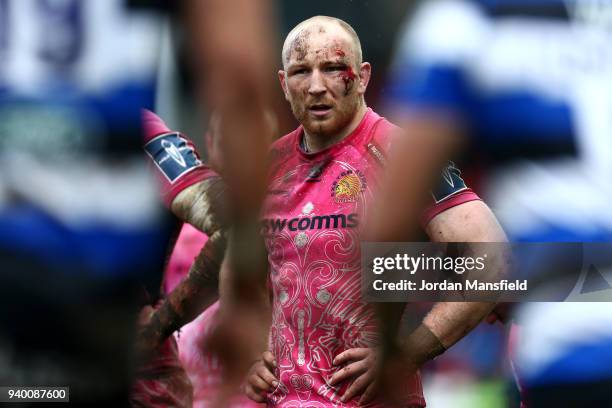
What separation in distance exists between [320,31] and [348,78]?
0.13 m

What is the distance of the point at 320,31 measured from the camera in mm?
2174

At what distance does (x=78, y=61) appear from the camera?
7.38 ft

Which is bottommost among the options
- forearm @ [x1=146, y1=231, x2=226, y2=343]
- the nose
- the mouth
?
forearm @ [x1=146, y1=231, x2=226, y2=343]

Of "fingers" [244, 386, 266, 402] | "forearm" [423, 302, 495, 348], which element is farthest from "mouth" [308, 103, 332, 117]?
"fingers" [244, 386, 266, 402]

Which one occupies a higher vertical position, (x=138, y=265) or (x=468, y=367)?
(x=138, y=265)

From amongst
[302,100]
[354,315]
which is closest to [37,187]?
[302,100]

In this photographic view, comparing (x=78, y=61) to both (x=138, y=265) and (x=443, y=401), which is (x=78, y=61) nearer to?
(x=138, y=265)

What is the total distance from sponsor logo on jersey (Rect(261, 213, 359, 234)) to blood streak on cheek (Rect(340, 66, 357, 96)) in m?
0.28

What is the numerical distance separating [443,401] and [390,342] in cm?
27

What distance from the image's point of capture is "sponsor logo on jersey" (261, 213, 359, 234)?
2.14 m

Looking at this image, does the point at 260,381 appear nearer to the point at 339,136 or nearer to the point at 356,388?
the point at 356,388

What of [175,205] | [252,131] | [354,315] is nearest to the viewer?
[252,131]

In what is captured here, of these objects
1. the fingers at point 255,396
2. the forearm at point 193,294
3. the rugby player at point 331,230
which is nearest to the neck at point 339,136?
the rugby player at point 331,230

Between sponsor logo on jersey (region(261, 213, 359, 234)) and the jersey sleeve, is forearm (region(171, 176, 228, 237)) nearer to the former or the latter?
sponsor logo on jersey (region(261, 213, 359, 234))
